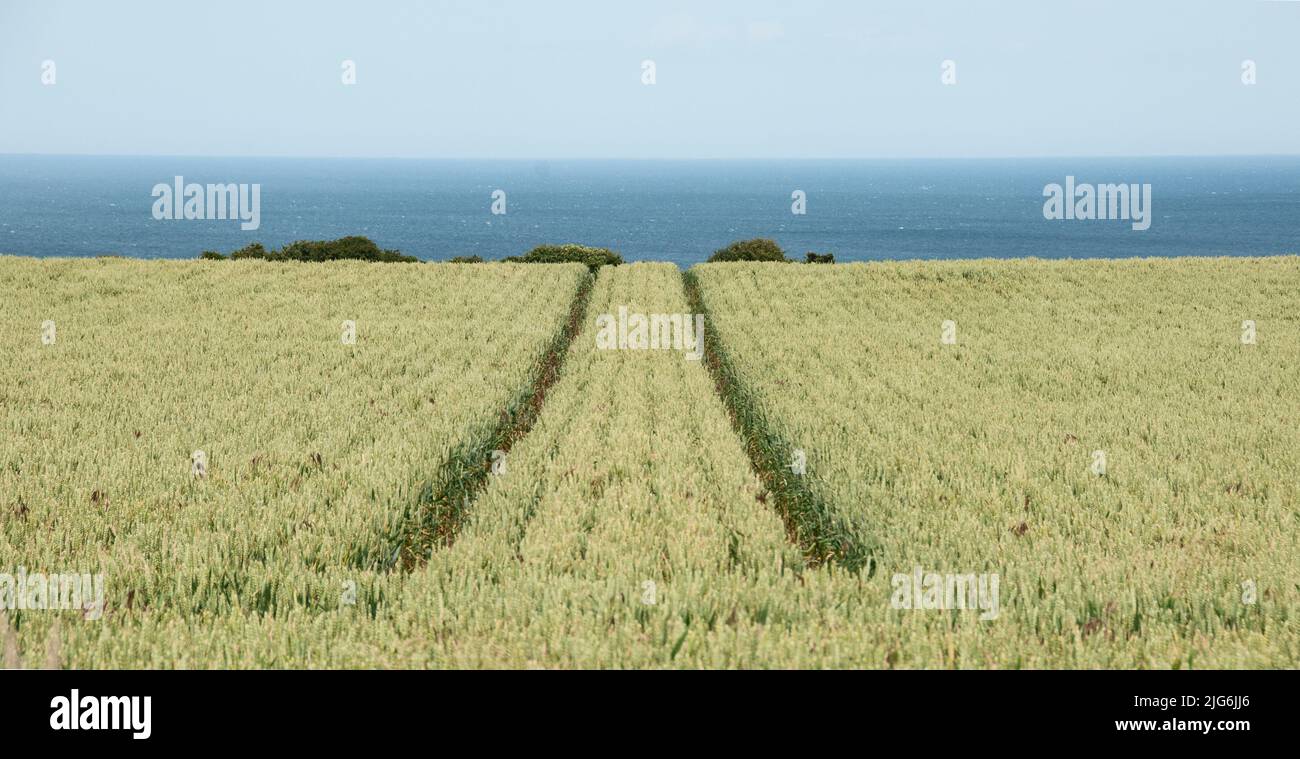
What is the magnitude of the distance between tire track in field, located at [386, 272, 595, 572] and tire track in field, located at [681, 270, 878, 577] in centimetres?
314

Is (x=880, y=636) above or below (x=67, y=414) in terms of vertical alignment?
below

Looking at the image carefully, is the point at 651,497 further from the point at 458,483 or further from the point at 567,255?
the point at 567,255

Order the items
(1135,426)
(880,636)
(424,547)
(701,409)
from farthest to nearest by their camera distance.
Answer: (701,409) → (1135,426) → (424,547) → (880,636)

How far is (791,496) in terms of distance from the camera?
908 centimetres

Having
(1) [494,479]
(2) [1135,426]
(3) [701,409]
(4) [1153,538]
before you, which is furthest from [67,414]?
(2) [1135,426]

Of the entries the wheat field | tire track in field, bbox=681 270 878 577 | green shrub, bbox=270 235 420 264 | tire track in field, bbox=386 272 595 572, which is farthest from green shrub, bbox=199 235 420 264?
tire track in field, bbox=681 270 878 577

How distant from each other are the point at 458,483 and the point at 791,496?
362 centimetres

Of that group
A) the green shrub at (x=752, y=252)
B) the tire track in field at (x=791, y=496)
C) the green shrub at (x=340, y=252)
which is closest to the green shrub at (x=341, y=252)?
the green shrub at (x=340, y=252)

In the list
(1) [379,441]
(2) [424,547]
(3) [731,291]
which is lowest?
(2) [424,547]

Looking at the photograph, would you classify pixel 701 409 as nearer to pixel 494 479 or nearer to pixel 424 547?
pixel 494 479

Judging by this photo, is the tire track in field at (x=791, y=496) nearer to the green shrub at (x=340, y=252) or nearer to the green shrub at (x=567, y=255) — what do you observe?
the green shrub at (x=567, y=255)

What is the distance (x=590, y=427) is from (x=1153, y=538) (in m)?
6.55

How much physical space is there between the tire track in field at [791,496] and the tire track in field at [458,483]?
314 cm
